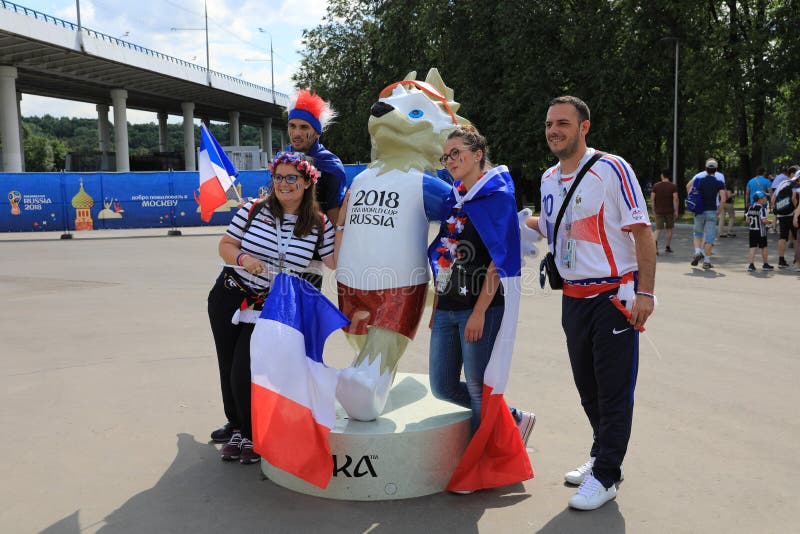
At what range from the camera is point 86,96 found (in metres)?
52.8

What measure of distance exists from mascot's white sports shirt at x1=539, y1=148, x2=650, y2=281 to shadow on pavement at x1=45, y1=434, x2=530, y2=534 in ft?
4.39

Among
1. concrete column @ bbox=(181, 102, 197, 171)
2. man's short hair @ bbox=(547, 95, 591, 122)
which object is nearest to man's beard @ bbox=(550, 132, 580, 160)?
man's short hair @ bbox=(547, 95, 591, 122)

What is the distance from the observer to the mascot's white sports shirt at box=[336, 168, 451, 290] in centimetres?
398

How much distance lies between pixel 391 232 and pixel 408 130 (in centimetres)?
71

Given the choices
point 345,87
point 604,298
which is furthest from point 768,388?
point 345,87

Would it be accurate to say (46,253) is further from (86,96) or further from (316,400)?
(86,96)

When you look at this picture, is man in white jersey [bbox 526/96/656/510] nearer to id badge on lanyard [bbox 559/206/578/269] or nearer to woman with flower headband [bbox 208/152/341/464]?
id badge on lanyard [bbox 559/206/578/269]

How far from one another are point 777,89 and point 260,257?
73.9 feet

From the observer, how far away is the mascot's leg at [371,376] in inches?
152

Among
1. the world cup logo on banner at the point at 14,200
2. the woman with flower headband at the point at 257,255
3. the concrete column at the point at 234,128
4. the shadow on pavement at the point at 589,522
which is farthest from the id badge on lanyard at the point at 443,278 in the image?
the concrete column at the point at 234,128

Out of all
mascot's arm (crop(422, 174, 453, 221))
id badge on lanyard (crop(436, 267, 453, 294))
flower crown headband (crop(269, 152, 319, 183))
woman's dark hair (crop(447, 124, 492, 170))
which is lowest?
id badge on lanyard (crop(436, 267, 453, 294))

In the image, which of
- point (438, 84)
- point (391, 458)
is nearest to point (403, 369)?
point (391, 458)

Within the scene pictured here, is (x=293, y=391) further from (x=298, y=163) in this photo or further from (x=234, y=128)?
(x=234, y=128)

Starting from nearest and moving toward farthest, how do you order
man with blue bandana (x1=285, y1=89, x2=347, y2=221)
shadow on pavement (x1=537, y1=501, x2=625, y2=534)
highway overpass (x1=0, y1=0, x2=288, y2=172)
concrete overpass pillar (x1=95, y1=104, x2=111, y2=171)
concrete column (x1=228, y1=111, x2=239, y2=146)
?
shadow on pavement (x1=537, y1=501, x2=625, y2=534)
man with blue bandana (x1=285, y1=89, x2=347, y2=221)
highway overpass (x1=0, y1=0, x2=288, y2=172)
concrete overpass pillar (x1=95, y1=104, x2=111, y2=171)
concrete column (x1=228, y1=111, x2=239, y2=146)
